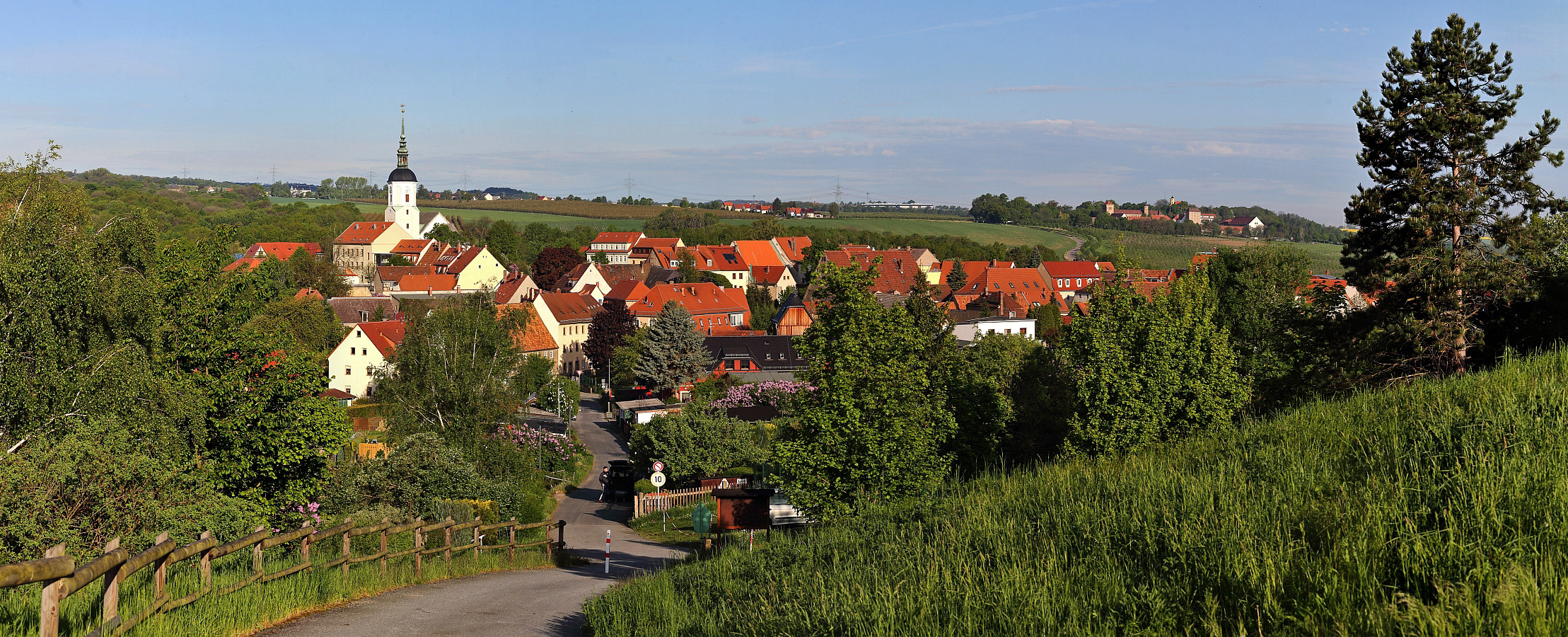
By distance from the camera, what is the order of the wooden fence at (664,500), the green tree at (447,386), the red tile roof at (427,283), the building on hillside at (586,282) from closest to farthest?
the green tree at (447,386) < the wooden fence at (664,500) < the building on hillside at (586,282) < the red tile roof at (427,283)

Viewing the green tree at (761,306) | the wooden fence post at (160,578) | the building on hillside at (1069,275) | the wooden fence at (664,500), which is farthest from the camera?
the building on hillside at (1069,275)

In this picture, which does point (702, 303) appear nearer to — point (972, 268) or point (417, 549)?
point (972, 268)

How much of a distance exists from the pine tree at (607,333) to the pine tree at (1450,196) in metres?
57.8

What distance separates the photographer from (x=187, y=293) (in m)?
20.1

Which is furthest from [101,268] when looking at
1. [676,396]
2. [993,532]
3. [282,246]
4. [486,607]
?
[282,246]

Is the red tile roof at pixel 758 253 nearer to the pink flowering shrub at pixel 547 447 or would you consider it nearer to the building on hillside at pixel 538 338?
the building on hillside at pixel 538 338

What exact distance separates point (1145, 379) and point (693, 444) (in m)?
22.0

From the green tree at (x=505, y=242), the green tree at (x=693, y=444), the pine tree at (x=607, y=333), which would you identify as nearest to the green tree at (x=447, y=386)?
the green tree at (x=693, y=444)

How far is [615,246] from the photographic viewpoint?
164 meters

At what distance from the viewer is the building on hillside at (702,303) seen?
9700 centimetres

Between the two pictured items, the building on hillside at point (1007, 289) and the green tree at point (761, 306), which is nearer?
the building on hillside at point (1007, 289)

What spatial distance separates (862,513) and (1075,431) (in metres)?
11.2

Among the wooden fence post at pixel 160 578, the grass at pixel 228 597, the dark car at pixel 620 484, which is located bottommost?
the dark car at pixel 620 484

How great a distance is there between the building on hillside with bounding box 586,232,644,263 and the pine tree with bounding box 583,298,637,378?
253 feet
